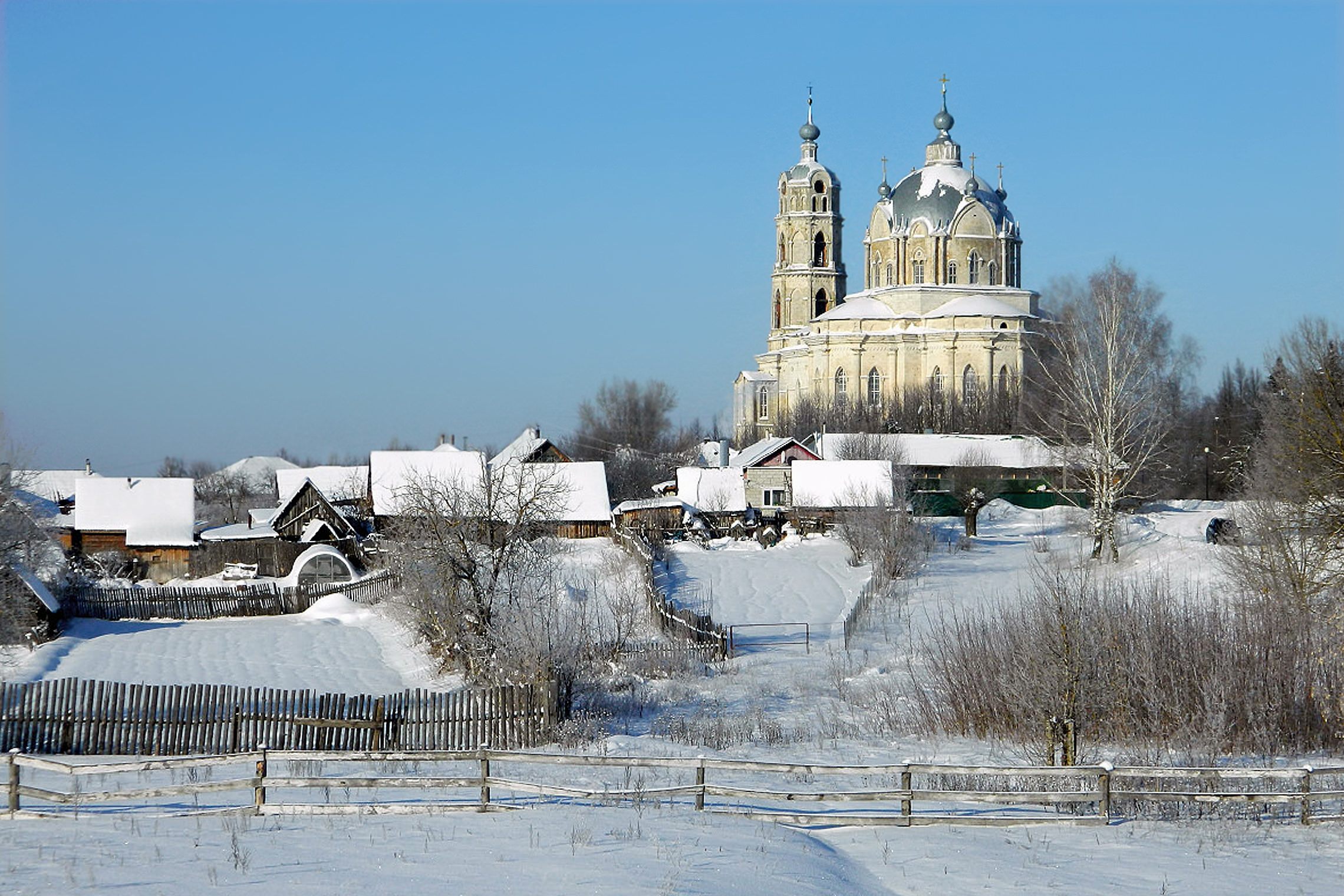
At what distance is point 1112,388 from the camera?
34.1m

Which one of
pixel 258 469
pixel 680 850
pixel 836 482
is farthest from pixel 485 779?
pixel 258 469

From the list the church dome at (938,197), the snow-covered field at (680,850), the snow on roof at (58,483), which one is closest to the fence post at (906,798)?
the snow-covered field at (680,850)

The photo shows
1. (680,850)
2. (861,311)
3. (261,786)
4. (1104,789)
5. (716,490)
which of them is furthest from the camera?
(861,311)

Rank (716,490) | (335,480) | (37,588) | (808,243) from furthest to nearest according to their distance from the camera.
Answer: (808,243) → (335,480) → (716,490) → (37,588)

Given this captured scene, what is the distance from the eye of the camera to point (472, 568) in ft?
73.0

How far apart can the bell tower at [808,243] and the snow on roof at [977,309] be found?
1049 centimetres

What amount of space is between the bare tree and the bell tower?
102ft

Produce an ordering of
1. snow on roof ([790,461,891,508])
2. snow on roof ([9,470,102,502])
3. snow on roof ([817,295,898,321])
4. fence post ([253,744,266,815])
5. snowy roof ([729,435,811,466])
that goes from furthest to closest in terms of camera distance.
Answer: snow on roof ([817,295,898,321]), snow on roof ([9,470,102,502]), snowy roof ([729,435,811,466]), snow on roof ([790,461,891,508]), fence post ([253,744,266,815])

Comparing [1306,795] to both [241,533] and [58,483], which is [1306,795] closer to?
[241,533]

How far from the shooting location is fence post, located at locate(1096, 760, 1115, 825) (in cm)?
1255

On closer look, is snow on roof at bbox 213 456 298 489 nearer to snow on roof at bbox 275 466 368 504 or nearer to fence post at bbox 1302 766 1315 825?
snow on roof at bbox 275 466 368 504

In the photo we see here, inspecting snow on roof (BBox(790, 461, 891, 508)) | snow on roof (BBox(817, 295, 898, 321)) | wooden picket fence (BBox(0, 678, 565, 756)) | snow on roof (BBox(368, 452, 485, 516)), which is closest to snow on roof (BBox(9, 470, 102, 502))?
snow on roof (BBox(368, 452, 485, 516))

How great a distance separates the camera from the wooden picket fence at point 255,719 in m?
17.5

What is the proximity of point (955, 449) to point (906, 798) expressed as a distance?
4331 cm
